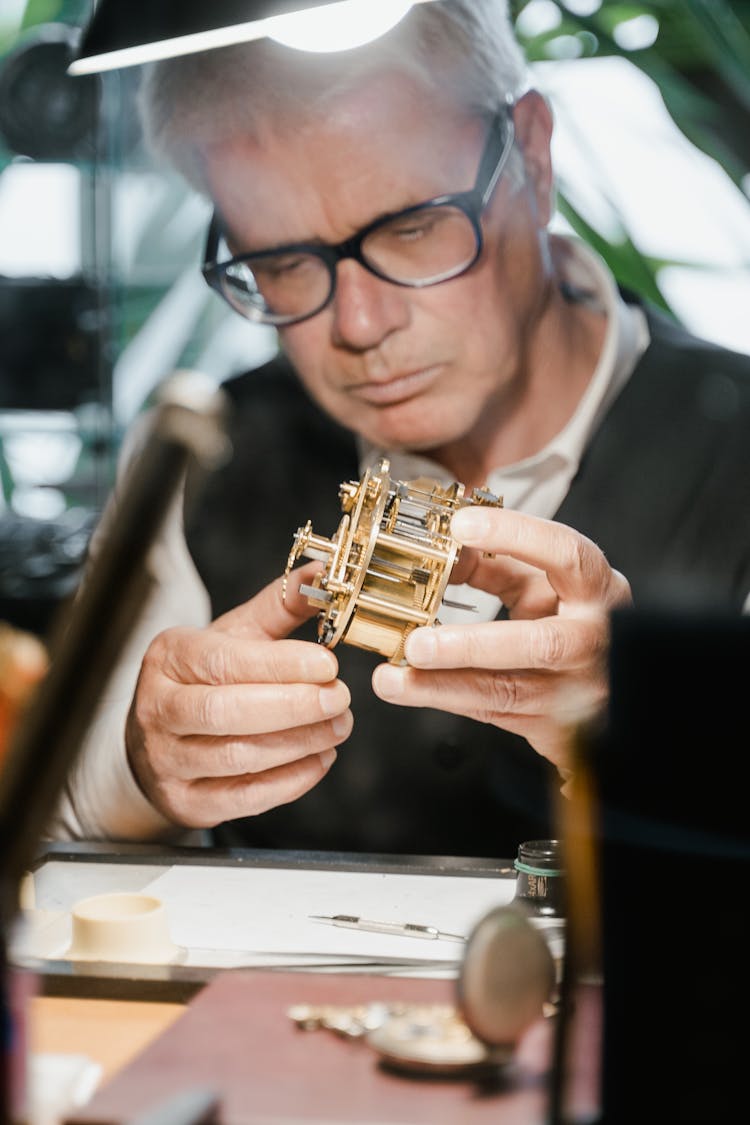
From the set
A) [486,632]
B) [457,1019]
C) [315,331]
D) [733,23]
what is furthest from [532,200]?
[457,1019]

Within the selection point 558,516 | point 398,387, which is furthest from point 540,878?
point 398,387

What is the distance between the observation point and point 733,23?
4.55 ft

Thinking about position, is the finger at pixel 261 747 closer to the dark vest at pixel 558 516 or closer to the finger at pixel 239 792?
the finger at pixel 239 792

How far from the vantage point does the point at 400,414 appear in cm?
123

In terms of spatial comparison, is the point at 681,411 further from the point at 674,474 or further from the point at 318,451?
the point at 318,451

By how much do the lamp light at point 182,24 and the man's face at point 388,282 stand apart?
0.17 meters

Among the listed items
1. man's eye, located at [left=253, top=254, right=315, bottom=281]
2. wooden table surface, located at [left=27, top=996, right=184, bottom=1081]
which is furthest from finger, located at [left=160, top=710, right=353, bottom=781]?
man's eye, located at [left=253, top=254, right=315, bottom=281]

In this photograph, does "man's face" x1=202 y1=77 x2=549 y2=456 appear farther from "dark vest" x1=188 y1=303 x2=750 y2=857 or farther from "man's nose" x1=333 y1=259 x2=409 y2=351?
"dark vest" x1=188 y1=303 x2=750 y2=857

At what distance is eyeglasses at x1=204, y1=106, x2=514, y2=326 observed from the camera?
1.13 meters

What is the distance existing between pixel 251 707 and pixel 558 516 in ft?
1.30

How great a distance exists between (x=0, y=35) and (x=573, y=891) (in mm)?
1481

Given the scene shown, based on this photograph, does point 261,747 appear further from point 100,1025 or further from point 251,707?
point 100,1025

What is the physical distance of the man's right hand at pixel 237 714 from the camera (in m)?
0.91

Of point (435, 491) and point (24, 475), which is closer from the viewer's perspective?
point (435, 491)
